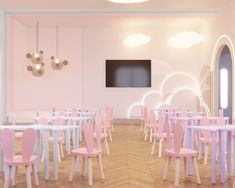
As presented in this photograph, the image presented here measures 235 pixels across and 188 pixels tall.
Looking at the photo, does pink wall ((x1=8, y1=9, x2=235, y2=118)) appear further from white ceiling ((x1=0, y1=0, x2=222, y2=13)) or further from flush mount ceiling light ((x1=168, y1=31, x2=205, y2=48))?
white ceiling ((x1=0, y1=0, x2=222, y2=13))

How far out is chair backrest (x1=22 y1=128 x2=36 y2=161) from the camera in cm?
421

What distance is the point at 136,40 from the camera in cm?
1310

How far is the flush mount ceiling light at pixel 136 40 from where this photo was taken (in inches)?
516

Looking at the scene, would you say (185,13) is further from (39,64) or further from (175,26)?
(39,64)

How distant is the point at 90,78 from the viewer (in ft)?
43.8

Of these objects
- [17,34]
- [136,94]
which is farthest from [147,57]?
[17,34]

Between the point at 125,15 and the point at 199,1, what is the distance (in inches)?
87.3

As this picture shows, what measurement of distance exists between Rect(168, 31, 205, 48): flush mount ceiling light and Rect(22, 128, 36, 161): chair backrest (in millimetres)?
9440

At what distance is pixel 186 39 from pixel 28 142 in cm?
963

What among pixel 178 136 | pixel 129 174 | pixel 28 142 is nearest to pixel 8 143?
pixel 28 142

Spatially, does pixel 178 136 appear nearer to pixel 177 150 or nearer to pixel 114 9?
pixel 177 150

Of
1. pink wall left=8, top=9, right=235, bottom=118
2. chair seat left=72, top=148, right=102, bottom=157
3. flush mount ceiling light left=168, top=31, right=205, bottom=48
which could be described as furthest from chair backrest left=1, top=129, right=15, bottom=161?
flush mount ceiling light left=168, top=31, right=205, bottom=48

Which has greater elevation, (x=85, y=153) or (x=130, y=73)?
(x=130, y=73)

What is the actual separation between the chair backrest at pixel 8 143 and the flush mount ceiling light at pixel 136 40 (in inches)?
370
